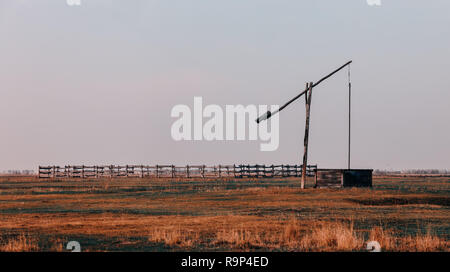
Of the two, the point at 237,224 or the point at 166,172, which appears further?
the point at 166,172

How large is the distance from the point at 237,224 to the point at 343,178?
22.4m

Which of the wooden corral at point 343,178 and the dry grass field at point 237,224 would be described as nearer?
the dry grass field at point 237,224

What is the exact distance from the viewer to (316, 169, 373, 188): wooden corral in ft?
131

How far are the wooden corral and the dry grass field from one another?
27.4 ft

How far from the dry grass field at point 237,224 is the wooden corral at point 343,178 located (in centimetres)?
835

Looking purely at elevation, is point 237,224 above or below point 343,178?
below

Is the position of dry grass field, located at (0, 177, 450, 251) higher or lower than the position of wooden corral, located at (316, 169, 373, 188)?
lower

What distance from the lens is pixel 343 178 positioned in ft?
131

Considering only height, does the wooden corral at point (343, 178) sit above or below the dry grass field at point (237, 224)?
above

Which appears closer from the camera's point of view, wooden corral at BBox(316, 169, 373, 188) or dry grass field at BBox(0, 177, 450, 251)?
dry grass field at BBox(0, 177, 450, 251)

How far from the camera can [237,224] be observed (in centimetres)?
1883

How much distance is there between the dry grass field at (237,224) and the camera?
561 inches
